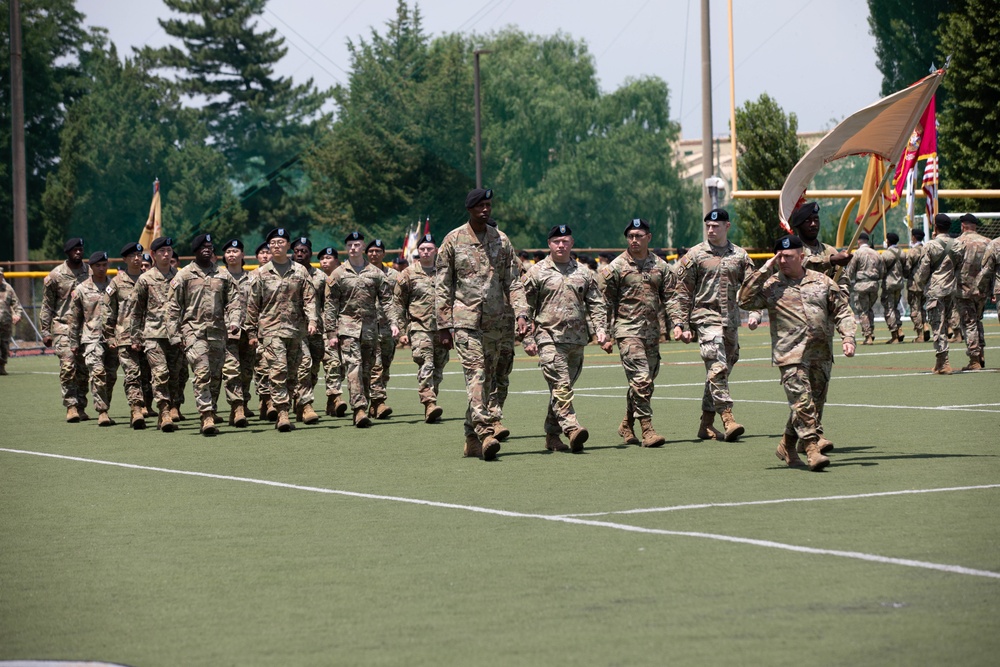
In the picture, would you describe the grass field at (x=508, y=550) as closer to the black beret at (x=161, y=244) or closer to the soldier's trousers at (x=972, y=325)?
the black beret at (x=161, y=244)

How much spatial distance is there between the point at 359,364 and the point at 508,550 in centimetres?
952

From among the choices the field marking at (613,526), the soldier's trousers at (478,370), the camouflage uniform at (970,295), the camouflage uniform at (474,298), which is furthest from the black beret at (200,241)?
the camouflage uniform at (970,295)

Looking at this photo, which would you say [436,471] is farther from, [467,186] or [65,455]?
[467,186]

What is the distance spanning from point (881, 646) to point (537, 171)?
98438 mm

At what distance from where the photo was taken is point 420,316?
729 inches

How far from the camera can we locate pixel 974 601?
6883mm

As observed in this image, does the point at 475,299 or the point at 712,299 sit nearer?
the point at 475,299

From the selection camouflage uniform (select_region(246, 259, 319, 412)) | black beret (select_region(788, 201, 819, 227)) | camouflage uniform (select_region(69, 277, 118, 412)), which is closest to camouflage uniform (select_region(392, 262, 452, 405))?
camouflage uniform (select_region(246, 259, 319, 412))

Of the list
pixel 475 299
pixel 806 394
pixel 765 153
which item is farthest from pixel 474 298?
pixel 765 153

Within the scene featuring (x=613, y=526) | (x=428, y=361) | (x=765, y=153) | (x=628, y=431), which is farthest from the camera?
(x=765, y=153)

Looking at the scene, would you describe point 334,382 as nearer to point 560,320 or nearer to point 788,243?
point 560,320

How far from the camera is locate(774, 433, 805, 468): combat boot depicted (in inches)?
476

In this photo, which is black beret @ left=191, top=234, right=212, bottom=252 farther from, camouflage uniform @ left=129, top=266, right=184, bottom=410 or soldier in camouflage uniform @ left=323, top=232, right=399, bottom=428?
soldier in camouflage uniform @ left=323, top=232, right=399, bottom=428

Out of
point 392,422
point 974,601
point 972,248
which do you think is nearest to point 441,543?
point 974,601
